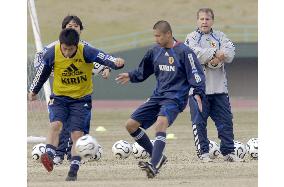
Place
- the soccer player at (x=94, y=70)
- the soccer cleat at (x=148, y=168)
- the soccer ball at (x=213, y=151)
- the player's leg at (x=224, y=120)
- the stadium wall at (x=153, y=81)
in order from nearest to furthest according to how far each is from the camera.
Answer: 1. the soccer cleat at (x=148, y=168)
2. the soccer player at (x=94, y=70)
3. the player's leg at (x=224, y=120)
4. the soccer ball at (x=213, y=151)
5. the stadium wall at (x=153, y=81)

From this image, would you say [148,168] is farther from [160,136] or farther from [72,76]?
[72,76]

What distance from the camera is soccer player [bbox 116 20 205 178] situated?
43.4ft

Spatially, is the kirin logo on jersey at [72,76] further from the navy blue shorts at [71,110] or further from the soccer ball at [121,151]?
the soccer ball at [121,151]

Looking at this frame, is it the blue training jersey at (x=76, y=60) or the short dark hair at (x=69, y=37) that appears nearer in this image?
the short dark hair at (x=69, y=37)

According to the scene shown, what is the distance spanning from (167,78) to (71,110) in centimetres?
118

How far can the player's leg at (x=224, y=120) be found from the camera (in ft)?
50.7

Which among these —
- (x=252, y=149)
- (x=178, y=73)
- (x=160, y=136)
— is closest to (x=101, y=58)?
(x=178, y=73)

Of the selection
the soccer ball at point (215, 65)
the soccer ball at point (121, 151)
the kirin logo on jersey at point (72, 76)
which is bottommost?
the soccer ball at point (121, 151)

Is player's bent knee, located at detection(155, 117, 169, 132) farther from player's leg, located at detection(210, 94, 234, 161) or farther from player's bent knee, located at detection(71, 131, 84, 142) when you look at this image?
player's leg, located at detection(210, 94, 234, 161)

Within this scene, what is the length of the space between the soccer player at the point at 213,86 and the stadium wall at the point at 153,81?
93.5 ft

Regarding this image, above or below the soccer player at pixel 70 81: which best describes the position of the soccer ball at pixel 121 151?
below

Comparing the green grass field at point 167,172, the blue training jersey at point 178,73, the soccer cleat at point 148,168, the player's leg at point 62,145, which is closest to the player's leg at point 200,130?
the green grass field at point 167,172
